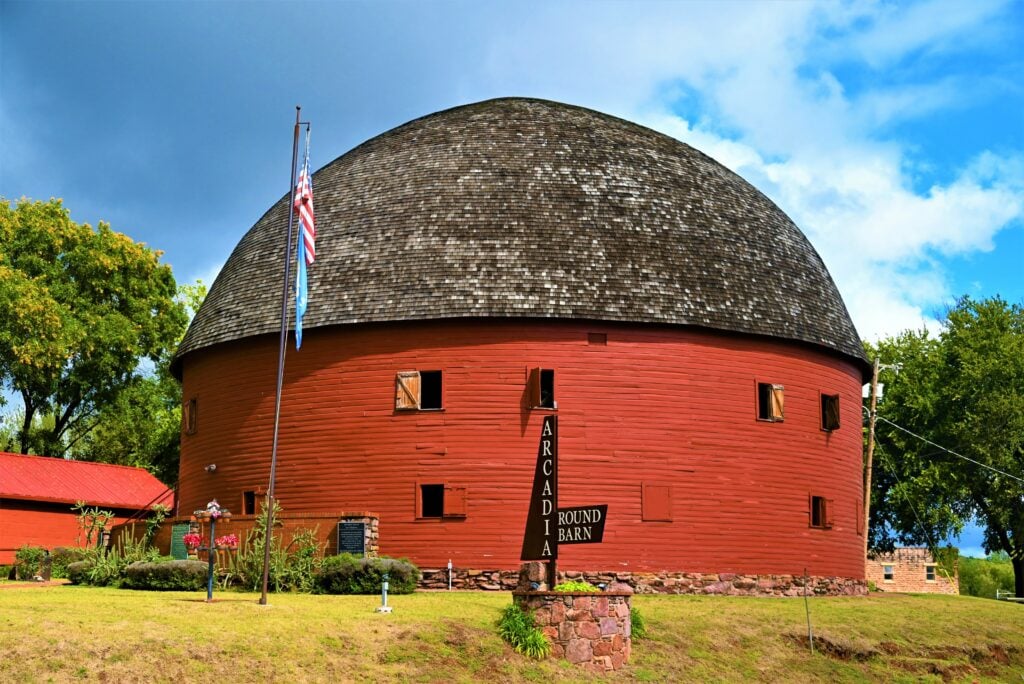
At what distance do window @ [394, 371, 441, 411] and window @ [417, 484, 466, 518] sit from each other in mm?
1789

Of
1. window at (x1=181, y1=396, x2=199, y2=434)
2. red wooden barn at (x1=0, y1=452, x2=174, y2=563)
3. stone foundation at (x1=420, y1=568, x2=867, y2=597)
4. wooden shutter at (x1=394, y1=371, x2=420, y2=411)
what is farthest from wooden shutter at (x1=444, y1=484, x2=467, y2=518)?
red wooden barn at (x1=0, y1=452, x2=174, y2=563)

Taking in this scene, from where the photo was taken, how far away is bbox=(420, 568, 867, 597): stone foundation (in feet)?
84.2

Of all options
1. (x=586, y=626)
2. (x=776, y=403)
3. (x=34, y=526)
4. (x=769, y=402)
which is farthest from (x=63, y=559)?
(x=776, y=403)

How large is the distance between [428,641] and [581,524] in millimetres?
2947

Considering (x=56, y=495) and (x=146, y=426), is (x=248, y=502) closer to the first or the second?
(x=56, y=495)

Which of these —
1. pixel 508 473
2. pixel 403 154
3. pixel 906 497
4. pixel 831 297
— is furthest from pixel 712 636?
pixel 906 497

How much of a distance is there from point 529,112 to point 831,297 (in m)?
9.49

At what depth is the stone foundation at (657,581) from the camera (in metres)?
→ 25.7

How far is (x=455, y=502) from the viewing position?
26.0 m

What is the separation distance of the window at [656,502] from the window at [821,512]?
443 centimetres

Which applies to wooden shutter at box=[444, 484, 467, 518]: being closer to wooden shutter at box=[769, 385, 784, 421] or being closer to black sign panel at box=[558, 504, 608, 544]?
black sign panel at box=[558, 504, 608, 544]

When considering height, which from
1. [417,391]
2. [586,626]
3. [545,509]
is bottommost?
[586,626]

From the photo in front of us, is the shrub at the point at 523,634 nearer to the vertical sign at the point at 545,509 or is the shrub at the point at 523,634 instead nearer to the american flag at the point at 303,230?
the vertical sign at the point at 545,509

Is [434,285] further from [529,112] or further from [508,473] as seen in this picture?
[529,112]
